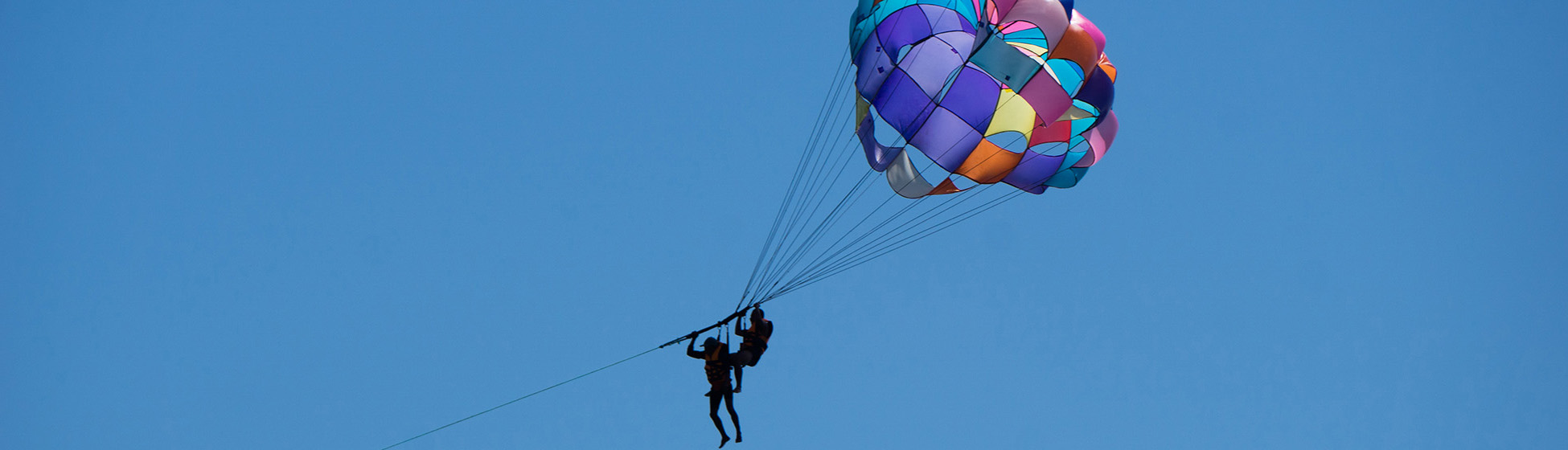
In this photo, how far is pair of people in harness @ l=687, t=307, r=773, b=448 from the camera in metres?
14.4

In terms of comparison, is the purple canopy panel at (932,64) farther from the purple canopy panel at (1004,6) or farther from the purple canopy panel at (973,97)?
the purple canopy panel at (1004,6)

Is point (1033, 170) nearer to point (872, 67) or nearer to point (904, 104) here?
point (904, 104)

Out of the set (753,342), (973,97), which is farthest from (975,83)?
(753,342)

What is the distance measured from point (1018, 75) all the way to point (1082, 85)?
88 cm

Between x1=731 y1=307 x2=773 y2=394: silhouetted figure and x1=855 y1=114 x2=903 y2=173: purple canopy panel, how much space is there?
2.04 m

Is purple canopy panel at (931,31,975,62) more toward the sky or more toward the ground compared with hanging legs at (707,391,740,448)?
more toward the sky

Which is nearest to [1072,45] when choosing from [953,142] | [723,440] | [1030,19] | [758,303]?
[1030,19]

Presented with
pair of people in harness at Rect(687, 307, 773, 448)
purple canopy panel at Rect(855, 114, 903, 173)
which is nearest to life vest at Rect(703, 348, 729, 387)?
pair of people in harness at Rect(687, 307, 773, 448)

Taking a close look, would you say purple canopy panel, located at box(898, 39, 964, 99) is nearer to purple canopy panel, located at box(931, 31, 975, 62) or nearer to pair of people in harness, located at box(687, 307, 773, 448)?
purple canopy panel, located at box(931, 31, 975, 62)

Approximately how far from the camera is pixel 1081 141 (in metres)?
15.9

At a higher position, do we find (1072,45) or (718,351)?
(1072,45)

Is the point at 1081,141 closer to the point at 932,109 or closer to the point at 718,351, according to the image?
the point at 932,109

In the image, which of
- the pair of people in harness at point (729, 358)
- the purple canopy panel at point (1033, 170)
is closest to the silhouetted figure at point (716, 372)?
the pair of people in harness at point (729, 358)

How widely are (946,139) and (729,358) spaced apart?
2.76m
